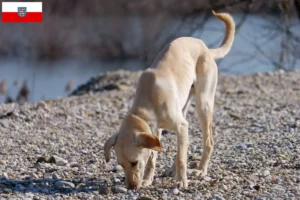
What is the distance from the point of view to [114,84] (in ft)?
47.2

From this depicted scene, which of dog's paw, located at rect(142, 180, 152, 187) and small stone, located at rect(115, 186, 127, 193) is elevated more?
small stone, located at rect(115, 186, 127, 193)

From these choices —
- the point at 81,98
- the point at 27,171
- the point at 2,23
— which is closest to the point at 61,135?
the point at 27,171

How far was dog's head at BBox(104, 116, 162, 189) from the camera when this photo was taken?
247 inches

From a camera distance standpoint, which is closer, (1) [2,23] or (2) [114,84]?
(2) [114,84]

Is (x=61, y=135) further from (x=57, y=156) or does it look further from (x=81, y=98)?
(x=81, y=98)

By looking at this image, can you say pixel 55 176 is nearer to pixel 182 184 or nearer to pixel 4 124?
pixel 182 184

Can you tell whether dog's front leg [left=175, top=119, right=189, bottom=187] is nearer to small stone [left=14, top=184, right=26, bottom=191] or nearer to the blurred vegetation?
small stone [left=14, top=184, right=26, bottom=191]

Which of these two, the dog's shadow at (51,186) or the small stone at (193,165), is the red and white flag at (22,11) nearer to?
the small stone at (193,165)

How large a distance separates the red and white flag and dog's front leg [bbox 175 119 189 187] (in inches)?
500

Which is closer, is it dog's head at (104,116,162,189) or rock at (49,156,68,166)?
dog's head at (104,116,162,189)

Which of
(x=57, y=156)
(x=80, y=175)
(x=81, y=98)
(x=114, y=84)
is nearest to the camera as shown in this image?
(x=80, y=175)

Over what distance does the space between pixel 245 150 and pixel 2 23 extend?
16.6 m

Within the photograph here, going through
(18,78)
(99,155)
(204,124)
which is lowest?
(18,78)

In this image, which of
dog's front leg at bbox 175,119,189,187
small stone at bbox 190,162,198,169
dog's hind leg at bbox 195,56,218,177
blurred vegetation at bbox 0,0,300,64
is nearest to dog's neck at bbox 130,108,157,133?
dog's front leg at bbox 175,119,189,187
